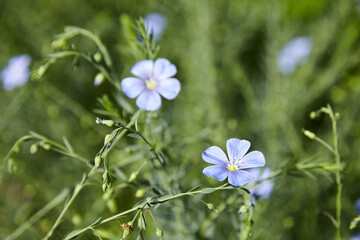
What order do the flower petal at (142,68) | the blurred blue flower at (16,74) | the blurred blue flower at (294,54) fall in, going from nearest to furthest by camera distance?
the flower petal at (142,68) < the blurred blue flower at (16,74) < the blurred blue flower at (294,54)

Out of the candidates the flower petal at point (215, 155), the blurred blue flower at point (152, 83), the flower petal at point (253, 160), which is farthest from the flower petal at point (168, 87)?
the flower petal at point (253, 160)

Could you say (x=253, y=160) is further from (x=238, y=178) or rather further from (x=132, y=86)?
(x=132, y=86)

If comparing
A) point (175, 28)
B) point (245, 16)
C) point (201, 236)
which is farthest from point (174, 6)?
point (201, 236)

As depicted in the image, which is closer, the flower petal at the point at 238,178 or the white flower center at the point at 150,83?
the flower petal at the point at 238,178

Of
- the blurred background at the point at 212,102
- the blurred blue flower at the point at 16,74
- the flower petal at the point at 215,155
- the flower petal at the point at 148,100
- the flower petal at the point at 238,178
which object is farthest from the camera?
the blurred blue flower at the point at 16,74

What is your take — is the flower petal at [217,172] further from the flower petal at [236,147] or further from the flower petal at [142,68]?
the flower petal at [142,68]

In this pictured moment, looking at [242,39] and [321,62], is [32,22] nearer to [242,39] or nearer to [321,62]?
[242,39]
